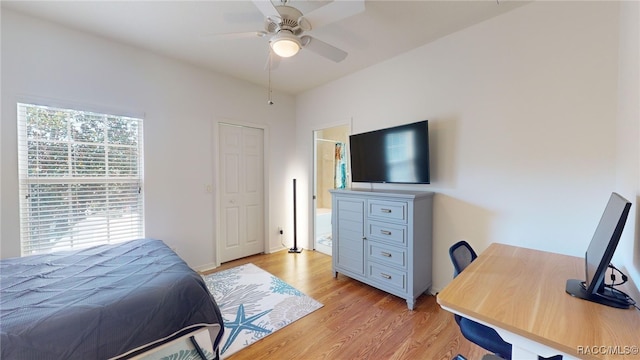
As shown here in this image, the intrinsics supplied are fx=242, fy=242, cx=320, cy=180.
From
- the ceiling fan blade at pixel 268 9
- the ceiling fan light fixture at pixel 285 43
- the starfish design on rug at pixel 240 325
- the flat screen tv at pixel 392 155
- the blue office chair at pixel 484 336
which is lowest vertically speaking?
the starfish design on rug at pixel 240 325

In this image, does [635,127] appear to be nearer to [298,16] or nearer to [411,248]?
[411,248]

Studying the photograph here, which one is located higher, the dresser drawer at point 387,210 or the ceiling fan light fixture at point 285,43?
the ceiling fan light fixture at point 285,43

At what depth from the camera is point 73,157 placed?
2.40m

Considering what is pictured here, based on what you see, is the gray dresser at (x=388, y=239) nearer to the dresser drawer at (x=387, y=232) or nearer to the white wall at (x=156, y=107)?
the dresser drawer at (x=387, y=232)

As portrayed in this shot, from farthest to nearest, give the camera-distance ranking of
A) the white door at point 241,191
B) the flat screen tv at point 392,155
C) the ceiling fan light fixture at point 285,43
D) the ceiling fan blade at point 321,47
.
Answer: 1. the white door at point 241,191
2. the flat screen tv at point 392,155
3. the ceiling fan blade at point 321,47
4. the ceiling fan light fixture at point 285,43

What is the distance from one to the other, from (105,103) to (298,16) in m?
2.31

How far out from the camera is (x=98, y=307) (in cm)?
129

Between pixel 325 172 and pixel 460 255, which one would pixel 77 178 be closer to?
pixel 325 172

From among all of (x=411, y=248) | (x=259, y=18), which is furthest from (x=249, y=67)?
(x=411, y=248)

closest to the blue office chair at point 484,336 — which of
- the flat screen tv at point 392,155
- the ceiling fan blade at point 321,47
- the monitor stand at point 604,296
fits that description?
the monitor stand at point 604,296

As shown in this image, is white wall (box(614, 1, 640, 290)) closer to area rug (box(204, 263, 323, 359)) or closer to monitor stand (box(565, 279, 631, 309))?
monitor stand (box(565, 279, 631, 309))

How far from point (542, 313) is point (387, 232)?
1594mm

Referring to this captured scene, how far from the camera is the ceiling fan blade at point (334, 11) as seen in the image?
1.45 metres

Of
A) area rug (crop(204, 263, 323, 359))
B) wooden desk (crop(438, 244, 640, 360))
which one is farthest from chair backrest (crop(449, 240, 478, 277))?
area rug (crop(204, 263, 323, 359))
